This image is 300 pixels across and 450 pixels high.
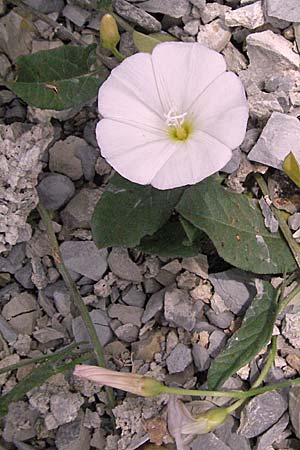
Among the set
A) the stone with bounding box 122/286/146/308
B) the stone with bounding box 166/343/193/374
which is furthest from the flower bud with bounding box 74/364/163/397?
the stone with bounding box 122/286/146/308

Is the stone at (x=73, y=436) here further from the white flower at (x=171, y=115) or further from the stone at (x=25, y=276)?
the white flower at (x=171, y=115)

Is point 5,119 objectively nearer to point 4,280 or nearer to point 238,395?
point 4,280

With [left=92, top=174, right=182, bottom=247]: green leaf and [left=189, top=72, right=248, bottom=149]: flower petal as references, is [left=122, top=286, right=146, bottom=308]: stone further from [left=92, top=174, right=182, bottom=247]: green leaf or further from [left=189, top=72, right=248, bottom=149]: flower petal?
[left=189, top=72, right=248, bottom=149]: flower petal

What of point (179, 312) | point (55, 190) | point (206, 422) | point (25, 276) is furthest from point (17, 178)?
point (206, 422)

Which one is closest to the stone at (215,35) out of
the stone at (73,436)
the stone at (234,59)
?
the stone at (234,59)

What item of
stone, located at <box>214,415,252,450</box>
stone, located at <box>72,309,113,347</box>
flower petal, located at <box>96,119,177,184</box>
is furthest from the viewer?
stone, located at <box>72,309,113,347</box>

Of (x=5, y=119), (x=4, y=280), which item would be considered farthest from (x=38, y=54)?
(x=4, y=280)
